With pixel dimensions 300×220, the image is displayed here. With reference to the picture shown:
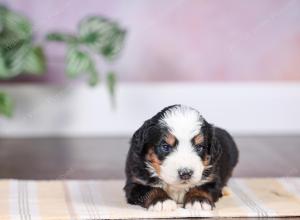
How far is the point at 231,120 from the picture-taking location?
4152 mm

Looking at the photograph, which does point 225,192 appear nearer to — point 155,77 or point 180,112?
point 180,112

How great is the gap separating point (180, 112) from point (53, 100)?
196 cm

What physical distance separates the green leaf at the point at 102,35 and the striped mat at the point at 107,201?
1.07 m

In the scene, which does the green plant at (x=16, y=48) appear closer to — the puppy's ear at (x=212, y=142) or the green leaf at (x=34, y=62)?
the green leaf at (x=34, y=62)

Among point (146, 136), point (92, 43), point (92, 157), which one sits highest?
point (92, 43)

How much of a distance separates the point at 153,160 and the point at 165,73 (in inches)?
78.0

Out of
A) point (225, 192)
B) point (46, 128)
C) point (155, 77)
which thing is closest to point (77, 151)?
point (46, 128)

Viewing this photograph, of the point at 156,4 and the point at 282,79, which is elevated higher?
the point at 156,4

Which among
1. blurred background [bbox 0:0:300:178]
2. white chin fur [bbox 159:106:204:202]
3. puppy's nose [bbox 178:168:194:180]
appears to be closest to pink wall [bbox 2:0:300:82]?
blurred background [bbox 0:0:300:178]

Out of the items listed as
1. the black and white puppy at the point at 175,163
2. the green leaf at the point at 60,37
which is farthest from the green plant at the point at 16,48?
the black and white puppy at the point at 175,163

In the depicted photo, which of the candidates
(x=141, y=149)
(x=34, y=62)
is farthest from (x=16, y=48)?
(x=141, y=149)

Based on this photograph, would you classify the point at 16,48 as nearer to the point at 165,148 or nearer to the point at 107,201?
the point at 107,201

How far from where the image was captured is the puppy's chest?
7.65 feet

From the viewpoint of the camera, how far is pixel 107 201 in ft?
8.18
